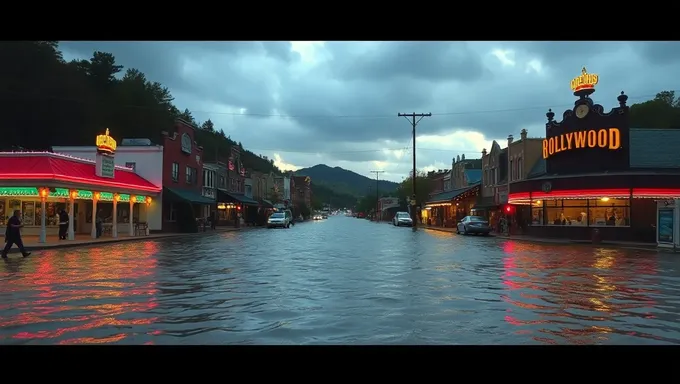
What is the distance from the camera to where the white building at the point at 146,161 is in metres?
44.9

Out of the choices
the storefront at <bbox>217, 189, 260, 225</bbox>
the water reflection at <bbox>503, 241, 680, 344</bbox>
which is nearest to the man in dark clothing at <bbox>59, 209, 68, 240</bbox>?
the water reflection at <bbox>503, 241, 680, 344</bbox>

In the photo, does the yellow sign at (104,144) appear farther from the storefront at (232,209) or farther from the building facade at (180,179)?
the storefront at (232,209)

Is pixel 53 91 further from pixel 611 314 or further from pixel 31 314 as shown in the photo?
pixel 611 314

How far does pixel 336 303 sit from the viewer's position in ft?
35.0

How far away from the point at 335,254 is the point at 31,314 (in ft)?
45.8

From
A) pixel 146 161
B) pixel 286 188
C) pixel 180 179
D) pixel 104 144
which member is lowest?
pixel 180 179

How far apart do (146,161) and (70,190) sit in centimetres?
1443

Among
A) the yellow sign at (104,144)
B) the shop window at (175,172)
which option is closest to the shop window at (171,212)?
the shop window at (175,172)

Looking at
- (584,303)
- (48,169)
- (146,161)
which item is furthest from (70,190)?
(584,303)

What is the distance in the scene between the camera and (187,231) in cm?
4681

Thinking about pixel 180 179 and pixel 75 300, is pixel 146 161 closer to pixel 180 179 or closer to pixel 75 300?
pixel 180 179

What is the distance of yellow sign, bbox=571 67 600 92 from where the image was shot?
38.7 m

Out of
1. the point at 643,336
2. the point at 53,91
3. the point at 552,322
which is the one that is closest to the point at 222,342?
the point at 552,322

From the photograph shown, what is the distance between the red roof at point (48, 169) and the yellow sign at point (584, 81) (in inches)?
1296
